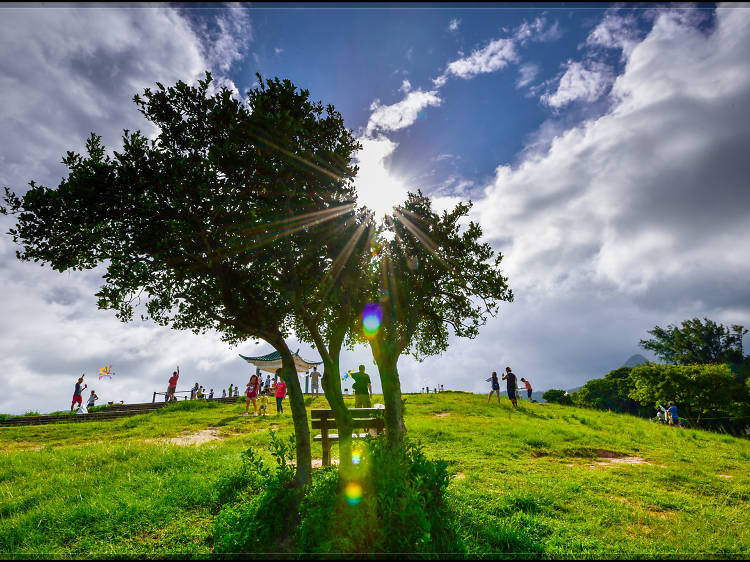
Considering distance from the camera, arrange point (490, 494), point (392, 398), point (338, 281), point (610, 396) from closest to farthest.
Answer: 1. point (490, 494)
2. point (338, 281)
3. point (392, 398)
4. point (610, 396)

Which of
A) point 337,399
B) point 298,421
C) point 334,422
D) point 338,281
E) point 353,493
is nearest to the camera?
point 353,493

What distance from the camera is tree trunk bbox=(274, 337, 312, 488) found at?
8297mm

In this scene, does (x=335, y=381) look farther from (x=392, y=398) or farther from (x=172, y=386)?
(x=172, y=386)

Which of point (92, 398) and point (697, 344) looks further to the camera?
point (697, 344)

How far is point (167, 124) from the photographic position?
8.83 meters

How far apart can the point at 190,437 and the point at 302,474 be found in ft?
37.6

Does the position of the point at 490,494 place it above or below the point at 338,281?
below

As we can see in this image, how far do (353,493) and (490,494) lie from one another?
177 inches

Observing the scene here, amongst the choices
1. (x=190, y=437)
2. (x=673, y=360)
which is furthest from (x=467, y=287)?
(x=673, y=360)

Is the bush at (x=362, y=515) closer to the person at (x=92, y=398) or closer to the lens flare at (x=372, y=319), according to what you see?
the lens flare at (x=372, y=319)

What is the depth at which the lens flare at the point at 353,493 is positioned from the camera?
560cm

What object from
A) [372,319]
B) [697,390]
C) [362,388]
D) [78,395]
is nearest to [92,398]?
[78,395]

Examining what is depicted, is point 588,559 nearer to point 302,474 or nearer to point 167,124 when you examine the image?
point 302,474

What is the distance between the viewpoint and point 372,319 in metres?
12.5
